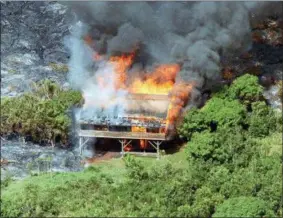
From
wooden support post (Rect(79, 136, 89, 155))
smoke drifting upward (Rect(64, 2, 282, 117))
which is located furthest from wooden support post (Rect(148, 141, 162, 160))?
smoke drifting upward (Rect(64, 2, 282, 117))

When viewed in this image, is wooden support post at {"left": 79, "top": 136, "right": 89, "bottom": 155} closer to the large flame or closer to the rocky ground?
the rocky ground

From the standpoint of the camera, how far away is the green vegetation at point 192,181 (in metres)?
28.0

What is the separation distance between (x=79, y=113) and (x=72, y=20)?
7.41 metres

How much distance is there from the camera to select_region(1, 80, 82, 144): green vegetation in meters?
32.6

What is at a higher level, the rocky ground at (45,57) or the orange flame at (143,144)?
the rocky ground at (45,57)

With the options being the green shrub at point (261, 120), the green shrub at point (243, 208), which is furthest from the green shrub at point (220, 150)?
the green shrub at point (243, 208)

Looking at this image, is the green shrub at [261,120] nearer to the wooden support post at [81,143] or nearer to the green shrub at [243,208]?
the green shrub at [243,208]

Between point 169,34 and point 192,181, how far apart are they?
1004 centimetres

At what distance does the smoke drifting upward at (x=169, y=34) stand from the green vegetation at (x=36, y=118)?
2.55 metres

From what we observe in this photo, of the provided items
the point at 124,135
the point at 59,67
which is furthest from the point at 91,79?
the point at 124,135

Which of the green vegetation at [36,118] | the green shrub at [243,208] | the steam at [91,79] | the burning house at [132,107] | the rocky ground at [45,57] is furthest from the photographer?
the steam at [91,79]

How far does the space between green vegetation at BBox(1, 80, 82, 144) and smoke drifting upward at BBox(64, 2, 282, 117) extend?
2.55 metres

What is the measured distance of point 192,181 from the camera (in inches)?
1156

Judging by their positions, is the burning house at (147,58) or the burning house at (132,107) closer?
the burning house at (132,107)
